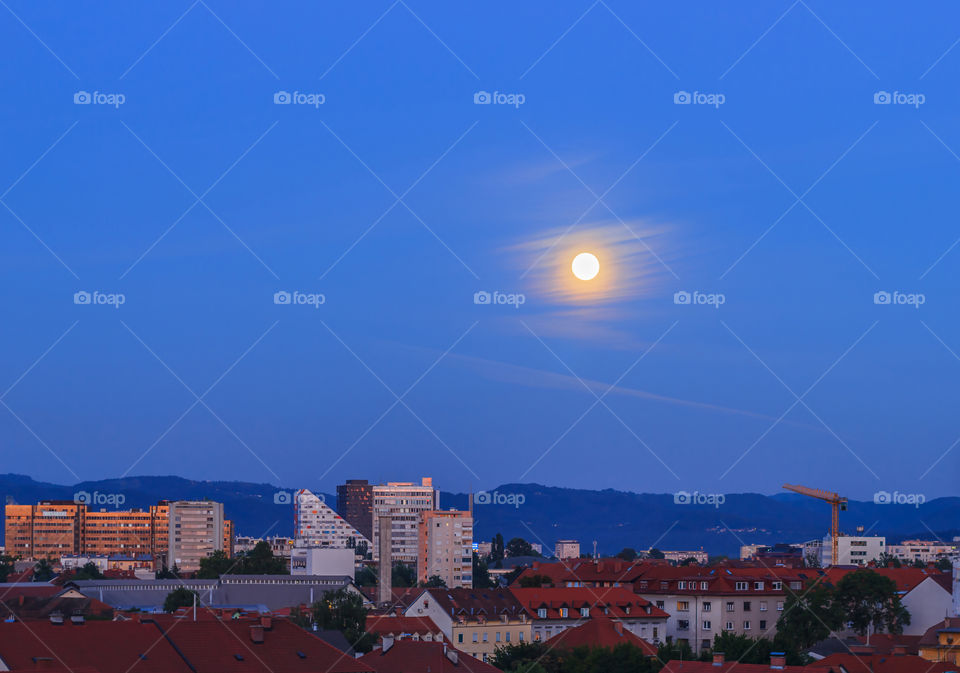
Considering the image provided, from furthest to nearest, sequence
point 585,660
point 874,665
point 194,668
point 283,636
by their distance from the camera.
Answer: point 585,660 → point 874,665 → point 283,636 → point 194,668

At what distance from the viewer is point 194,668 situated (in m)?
34.4

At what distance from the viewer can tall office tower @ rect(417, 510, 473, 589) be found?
152 m

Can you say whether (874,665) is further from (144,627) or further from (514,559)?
(514,559)

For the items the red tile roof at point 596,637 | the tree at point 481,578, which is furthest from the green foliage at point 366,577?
the red tile roof at point 596,637

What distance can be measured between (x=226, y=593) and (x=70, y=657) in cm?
6332

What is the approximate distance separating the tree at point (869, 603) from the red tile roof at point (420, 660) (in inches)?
1149

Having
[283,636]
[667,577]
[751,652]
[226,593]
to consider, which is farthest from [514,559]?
[283,636]

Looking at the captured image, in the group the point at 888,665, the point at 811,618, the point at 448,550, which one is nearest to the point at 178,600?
the point at 811,618

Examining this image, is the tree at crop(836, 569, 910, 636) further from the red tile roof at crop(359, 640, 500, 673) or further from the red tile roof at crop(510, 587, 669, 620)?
the red tile roof at crop(359, 640, 500, 673)

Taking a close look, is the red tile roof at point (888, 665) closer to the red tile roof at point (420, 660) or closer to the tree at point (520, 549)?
the red tile roof at point (420, 660)

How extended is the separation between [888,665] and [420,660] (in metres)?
14.1

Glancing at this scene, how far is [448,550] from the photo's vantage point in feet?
507

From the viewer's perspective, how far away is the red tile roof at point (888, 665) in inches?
1618

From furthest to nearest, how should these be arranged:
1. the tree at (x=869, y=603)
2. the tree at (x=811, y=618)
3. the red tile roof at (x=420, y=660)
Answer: the tree at (x=869, y=603), the tree at (x=811, y=618), the red tile roof at (x=420, y=660)
